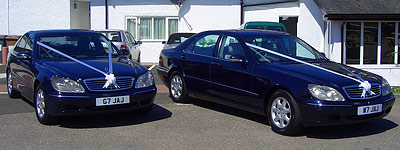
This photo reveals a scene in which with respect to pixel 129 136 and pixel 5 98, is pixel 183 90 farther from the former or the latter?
pixel 5 98

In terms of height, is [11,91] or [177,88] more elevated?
[177,88]

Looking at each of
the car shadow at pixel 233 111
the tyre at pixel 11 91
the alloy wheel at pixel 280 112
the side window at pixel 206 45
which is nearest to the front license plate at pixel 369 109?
the alloy wheel at pixel 280 112

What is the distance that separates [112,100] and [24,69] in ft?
6.84

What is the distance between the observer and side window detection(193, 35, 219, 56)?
7684 mm

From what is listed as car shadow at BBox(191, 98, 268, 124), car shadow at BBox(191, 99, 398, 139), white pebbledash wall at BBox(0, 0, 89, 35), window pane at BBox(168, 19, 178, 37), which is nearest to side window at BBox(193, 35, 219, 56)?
car shadow at BBox(191, 98, 268, 124)

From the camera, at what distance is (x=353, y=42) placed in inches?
513

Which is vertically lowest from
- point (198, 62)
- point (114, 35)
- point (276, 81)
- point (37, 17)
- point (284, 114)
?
point (284, 114)

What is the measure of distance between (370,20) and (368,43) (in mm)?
743

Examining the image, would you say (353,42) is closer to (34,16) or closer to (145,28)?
(145,28)

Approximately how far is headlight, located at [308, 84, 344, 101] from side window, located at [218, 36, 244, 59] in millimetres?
1523

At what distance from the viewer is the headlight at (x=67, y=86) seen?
621 centimetres

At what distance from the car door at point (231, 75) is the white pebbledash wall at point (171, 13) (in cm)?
1081

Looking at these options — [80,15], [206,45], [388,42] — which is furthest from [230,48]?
[80,15]

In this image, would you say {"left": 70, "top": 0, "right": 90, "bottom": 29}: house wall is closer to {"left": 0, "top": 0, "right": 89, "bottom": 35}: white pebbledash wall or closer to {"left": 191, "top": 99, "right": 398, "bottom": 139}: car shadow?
{"left": 0, "top": 0, "right": 89, "bottom": 35}: white pebbledash wall
